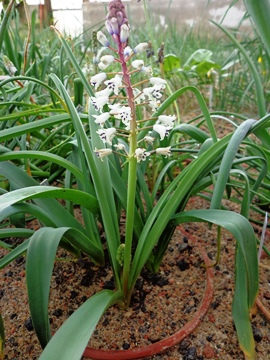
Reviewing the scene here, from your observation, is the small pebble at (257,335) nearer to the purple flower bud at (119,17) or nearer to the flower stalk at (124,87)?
the flower stalk at (124,87)

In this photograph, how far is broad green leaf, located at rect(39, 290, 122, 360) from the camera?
0.52m

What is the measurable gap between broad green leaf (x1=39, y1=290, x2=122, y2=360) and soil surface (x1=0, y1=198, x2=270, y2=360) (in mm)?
191

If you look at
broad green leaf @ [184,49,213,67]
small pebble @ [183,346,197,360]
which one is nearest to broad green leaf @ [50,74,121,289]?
small pebble @ [183,346,197,360]

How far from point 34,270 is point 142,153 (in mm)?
277

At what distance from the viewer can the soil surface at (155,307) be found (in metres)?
0.80

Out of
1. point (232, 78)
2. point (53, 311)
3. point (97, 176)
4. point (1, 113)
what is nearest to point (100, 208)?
point (97, 176)

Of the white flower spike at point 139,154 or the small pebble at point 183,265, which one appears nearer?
the white flower spike at point 139,154

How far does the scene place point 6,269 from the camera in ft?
3.48

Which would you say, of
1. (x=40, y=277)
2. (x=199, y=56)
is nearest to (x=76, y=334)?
(x=40, y=277)

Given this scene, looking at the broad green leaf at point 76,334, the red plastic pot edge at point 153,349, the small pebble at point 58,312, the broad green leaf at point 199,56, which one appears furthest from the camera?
the broad green leaf at point 199,56

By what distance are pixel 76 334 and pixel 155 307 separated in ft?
1.19

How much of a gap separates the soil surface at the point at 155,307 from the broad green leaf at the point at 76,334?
A: 19 centimetres

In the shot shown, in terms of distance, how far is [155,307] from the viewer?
2.92ft

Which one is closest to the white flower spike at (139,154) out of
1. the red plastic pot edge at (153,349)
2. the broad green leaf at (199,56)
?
the red plastic pot edge at (153,349)
